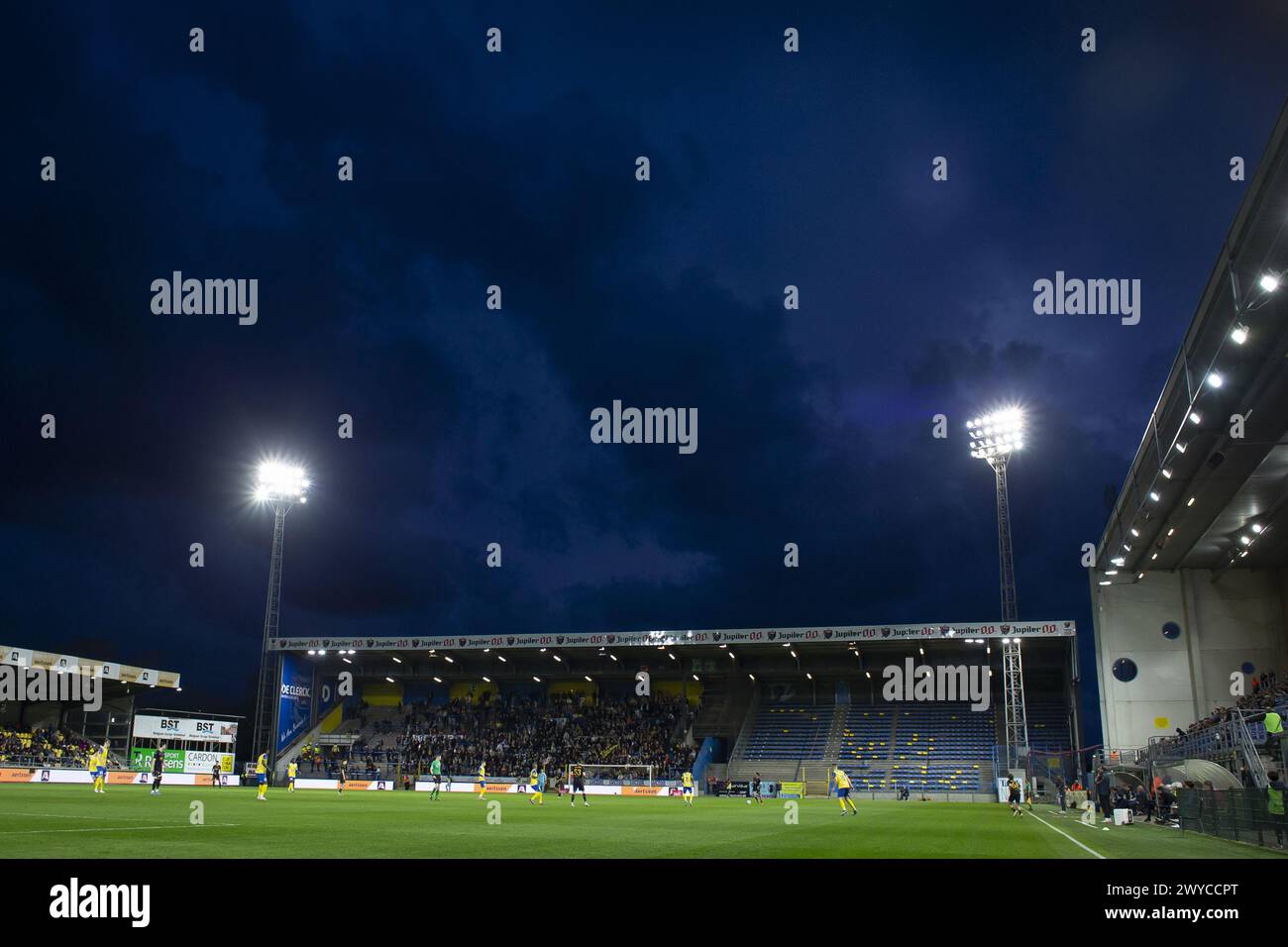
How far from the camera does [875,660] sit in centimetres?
7019

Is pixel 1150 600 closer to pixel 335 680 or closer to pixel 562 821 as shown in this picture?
pixel 562 821

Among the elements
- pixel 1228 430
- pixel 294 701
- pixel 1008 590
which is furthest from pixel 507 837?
pixel 294 701

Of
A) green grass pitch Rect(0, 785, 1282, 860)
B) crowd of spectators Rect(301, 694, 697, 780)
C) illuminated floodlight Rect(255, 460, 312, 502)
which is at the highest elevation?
illuminated floodlight Rect(255, 460, 312, 502)

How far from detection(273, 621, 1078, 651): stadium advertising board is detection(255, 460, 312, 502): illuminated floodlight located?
38.6 feet

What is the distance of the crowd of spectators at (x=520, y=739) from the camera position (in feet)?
213

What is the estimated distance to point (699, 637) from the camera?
2557 inches

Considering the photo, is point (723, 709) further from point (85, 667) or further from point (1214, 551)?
point (85, 667)

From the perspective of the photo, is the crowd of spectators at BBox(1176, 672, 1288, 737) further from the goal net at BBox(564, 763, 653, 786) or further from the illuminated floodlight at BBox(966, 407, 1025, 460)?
the goal net at BBox(564, 763, 653, 786)

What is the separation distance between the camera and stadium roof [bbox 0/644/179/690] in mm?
55500

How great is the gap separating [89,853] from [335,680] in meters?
67.1

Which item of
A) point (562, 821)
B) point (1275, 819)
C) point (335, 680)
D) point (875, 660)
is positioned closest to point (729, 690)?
point (875, 660)

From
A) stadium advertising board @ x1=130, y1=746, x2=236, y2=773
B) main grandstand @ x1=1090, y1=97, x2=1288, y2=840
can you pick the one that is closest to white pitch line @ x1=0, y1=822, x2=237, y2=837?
main grandstand @ x1=1090, y1=97, x2=1288, y2=840

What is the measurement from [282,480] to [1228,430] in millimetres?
48816
